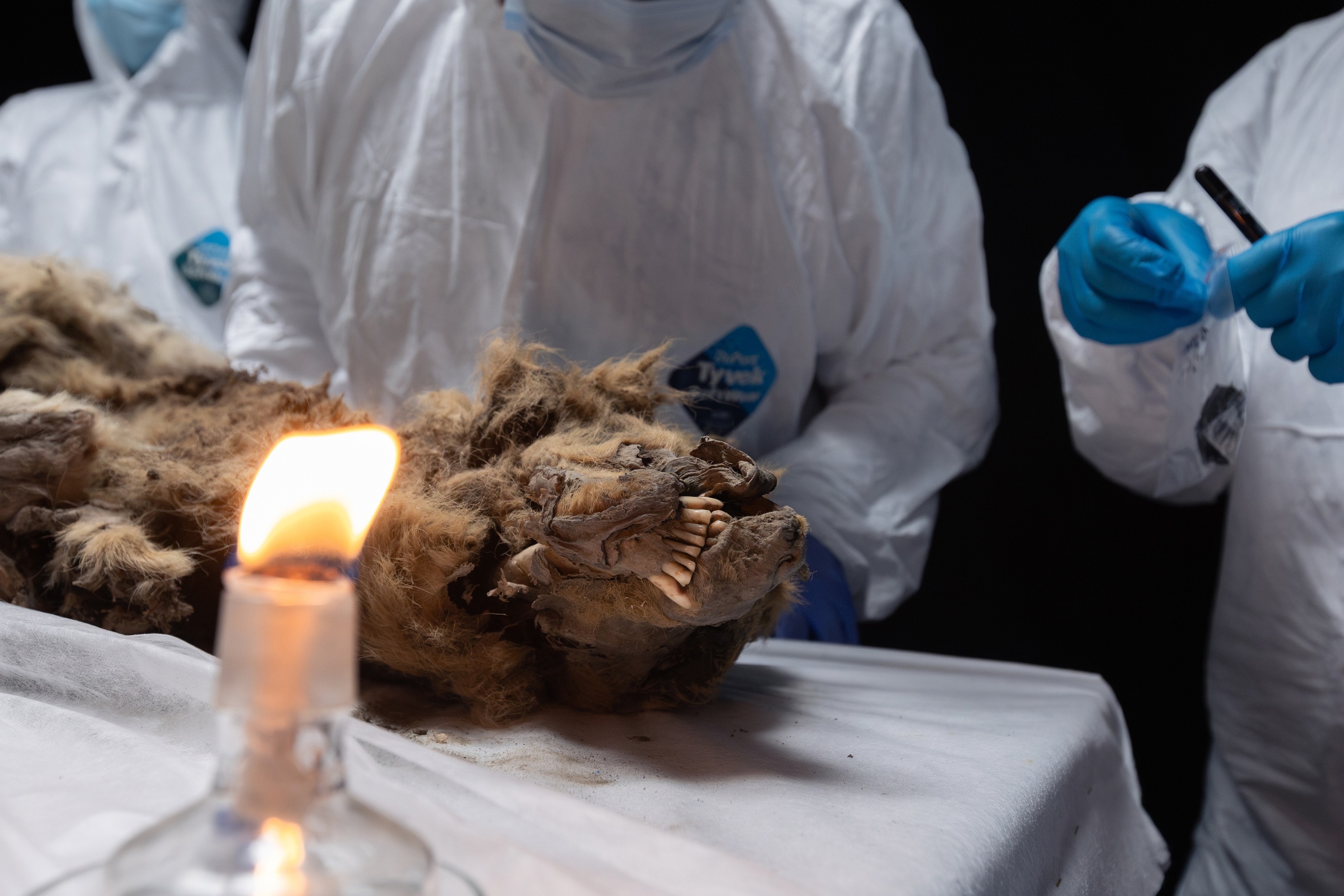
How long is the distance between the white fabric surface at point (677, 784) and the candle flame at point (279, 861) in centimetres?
11

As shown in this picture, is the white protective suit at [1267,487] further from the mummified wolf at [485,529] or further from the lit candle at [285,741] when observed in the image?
the lit candle at [285,741]

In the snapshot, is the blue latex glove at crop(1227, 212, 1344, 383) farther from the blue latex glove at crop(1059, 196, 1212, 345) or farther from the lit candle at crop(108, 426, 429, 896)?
the lit candle at crop(108, 426, 429, 896)

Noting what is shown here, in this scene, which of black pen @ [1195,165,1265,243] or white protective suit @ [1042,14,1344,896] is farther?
white protective suit @ [1042,14,1344,896]

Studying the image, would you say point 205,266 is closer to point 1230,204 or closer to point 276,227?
point 276,227

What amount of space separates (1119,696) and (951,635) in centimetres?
33

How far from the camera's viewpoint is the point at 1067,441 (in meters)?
1.84

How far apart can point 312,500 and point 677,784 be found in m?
0.33

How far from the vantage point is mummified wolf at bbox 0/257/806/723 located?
568 millimetres

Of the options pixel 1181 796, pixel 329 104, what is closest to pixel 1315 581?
pixel 1181 796

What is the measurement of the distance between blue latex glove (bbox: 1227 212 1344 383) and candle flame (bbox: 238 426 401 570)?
0.97m

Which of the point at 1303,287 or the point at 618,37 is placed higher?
the point at 618,37

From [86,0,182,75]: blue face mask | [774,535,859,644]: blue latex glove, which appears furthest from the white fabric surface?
[86,0,182,75]: blue face mask

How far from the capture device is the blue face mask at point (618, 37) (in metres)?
1.06

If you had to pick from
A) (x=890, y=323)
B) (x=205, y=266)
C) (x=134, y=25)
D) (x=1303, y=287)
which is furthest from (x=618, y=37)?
(x=134, y=25)
